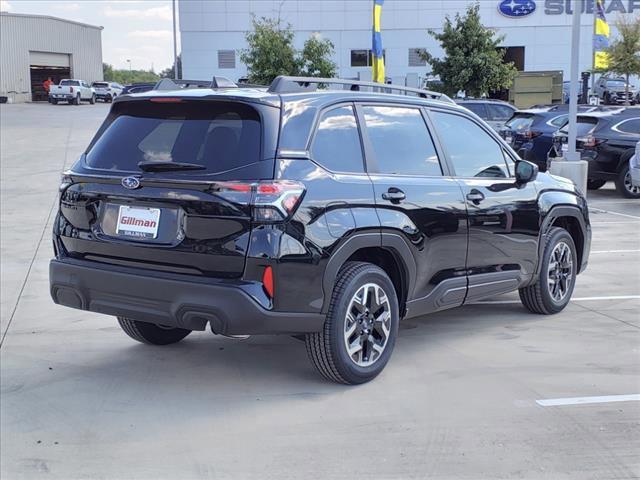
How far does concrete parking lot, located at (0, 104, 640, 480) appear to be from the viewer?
3.80 meters

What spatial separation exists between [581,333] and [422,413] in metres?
2.27

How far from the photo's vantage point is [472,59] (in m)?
30.2

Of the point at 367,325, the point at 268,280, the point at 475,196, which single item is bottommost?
the point at 367,325

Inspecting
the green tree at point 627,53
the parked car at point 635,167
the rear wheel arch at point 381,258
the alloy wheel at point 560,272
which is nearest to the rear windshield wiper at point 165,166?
the rear wheel arch at point 381,258

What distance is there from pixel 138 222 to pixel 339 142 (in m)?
1.34

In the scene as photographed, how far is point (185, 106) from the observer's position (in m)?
4.56

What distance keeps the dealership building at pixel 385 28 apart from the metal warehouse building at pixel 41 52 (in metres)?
18.4

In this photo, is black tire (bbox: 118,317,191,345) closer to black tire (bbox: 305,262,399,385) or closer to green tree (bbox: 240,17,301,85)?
black tire (bbox: 305,262,399,385)

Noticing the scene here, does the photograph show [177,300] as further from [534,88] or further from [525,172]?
[534,88]

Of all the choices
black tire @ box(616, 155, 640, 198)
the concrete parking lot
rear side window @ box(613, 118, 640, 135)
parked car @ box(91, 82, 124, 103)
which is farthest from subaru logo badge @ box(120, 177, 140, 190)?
parked car @ box(91, 82, 124, 103)

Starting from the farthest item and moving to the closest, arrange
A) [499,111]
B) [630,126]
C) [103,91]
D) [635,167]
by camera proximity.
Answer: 1. [103,91]
2. [499,111]
3. [630,126]
4. [635,167]

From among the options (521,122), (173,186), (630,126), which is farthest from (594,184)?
(173,186)

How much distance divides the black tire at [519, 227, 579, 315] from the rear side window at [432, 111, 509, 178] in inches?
32.8

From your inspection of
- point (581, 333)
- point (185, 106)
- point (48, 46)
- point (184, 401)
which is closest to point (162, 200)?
point (185, 106)
